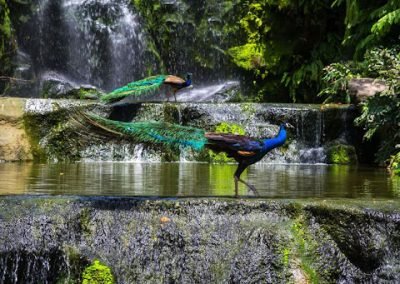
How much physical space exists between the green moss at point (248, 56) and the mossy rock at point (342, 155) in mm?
5358

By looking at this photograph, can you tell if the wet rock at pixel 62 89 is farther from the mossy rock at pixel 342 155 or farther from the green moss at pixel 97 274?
the green moss at pixel 97 274

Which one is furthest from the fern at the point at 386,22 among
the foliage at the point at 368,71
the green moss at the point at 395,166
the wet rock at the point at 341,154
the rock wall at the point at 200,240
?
the rock wall at the point at 200,240

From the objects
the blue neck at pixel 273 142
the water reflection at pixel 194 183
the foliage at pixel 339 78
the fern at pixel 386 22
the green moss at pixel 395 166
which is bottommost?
the water reflection at pixel 194 183

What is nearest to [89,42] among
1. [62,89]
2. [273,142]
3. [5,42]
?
[62,89]

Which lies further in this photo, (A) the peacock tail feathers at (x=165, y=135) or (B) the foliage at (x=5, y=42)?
(B) the foliage at (x=5, y=42)

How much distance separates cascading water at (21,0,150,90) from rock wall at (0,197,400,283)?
1201cm

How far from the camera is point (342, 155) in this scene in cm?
1132

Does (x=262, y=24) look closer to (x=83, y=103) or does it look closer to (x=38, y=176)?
(x=83, y=103)

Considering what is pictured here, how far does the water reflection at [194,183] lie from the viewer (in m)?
5.73

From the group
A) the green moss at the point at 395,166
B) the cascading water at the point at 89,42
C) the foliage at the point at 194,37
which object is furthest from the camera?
the foliage at the point at 194,37

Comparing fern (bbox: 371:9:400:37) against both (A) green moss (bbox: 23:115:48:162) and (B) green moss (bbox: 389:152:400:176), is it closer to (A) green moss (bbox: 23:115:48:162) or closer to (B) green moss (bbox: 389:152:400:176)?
(B) green moss (bbox: 389:152:400:176)

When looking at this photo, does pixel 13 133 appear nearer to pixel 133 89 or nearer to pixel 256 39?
pixel 133 89

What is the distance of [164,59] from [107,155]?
247 inches

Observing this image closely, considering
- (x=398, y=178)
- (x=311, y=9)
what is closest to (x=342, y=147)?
(x=398, y=178)
